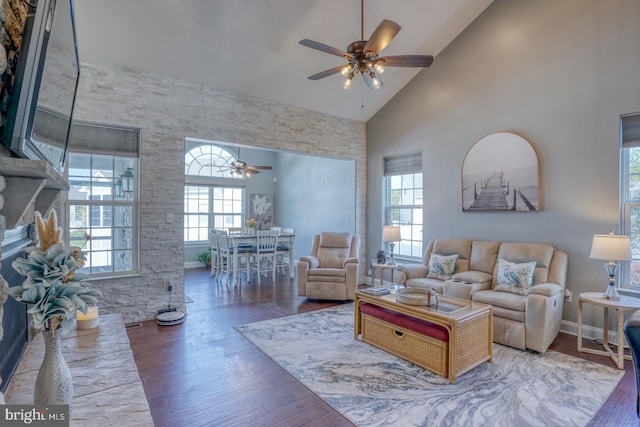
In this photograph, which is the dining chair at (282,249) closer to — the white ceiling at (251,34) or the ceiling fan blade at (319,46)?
the white ceiling at (251,34)

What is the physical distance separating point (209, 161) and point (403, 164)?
5.31 m

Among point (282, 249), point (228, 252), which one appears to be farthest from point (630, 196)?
point (228, 252)

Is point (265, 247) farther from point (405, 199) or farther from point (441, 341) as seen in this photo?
point (441, 341)

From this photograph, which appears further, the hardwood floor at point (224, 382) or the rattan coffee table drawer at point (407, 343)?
the rattan coffee table drawer at point (407, 343)

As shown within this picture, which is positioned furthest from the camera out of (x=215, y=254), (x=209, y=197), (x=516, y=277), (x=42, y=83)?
(x=209, y=197)

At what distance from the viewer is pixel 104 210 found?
13.6 feet

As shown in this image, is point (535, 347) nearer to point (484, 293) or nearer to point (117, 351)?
point (484, 293)

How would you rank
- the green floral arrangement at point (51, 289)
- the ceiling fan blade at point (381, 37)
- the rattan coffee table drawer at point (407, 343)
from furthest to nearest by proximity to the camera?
the rattan coffee table drawer at point (407, 343), the ceiling fan blade at point (381, 37), the green floral arrangement at point (51, 289)

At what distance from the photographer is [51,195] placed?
2041mm

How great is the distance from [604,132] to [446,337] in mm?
2986

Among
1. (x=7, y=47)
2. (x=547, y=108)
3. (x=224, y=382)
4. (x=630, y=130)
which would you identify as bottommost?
(x=224, y=382)

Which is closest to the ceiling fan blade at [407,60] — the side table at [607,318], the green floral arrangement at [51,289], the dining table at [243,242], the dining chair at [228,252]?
the side table at [607,318]

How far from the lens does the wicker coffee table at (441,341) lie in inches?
108

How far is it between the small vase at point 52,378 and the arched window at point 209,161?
721 cm
